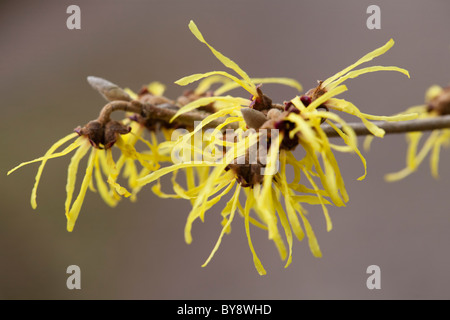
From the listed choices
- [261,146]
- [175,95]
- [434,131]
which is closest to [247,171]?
[261,146]

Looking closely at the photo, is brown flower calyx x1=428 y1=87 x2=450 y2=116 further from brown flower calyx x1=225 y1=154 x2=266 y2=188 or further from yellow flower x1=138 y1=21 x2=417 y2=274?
brown flower calyx x1=225 y1=154 x2=266 y2=188

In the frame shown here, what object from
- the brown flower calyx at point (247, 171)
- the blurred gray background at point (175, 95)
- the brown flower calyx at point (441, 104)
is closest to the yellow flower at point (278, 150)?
the brown flower calyx at point (247, 171)

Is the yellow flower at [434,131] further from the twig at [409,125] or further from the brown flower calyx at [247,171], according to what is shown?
the brown flower calyx at [247,171]

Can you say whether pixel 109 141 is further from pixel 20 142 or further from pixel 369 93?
pixel 369 93

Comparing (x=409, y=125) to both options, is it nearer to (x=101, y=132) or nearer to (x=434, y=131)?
(x=434, y=131)

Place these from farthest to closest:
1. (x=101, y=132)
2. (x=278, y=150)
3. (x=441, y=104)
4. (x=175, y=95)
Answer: (x=175, y=95) < (x=441, y=104) < (x=101, y=132) < (x=278, y=150)

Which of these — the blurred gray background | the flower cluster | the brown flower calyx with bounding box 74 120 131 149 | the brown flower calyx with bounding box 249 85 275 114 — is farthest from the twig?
the blurred gray background
